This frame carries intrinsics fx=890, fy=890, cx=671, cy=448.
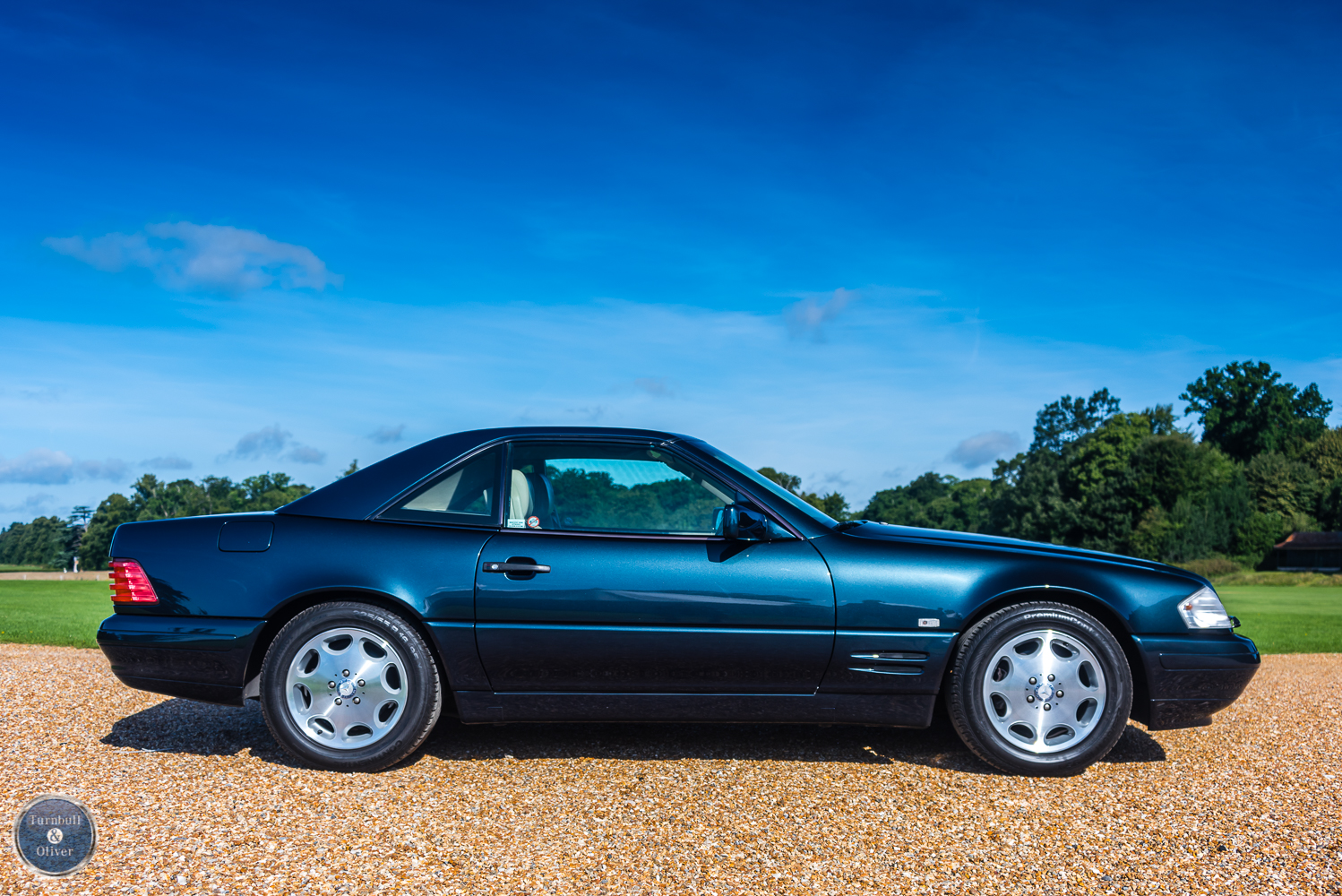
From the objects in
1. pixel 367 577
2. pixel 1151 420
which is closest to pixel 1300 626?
pixel 367 577

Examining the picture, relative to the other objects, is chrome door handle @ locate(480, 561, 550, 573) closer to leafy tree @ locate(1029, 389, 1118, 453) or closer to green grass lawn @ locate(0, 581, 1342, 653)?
green grass lawn @ locate(0, 581, 1342, 653)

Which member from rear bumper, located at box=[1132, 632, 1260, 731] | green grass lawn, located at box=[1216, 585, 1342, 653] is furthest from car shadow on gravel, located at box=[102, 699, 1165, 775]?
green grass lawn, located at box=[1216, 585, 1342, 653]

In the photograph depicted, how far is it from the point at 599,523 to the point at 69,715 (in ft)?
10.5

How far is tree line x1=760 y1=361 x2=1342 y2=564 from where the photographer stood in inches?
2242

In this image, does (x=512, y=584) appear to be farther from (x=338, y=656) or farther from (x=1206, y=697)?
(x=1206, y=697)

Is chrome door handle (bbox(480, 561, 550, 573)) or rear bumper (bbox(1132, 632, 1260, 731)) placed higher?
chrome door handle (bbox(480, 561, 550, 573))

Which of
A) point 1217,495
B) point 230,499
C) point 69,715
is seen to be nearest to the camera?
point 69,715

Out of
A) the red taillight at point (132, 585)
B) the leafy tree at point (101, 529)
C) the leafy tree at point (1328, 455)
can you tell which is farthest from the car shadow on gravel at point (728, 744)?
the leafy tree at point (101, 529)

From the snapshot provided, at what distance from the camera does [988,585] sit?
151 inches

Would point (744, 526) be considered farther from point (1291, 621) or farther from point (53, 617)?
point (1291, 621)

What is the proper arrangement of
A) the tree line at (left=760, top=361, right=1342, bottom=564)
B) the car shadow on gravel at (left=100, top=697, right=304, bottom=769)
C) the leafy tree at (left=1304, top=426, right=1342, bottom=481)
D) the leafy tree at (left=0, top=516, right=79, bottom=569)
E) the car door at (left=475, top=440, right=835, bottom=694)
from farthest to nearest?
the leafy tree at (left=0, top=516, right=79, bottom=569), the leafy tree at (left=1304, top=426, right=1342, bottom=481), the tree line at (left=760, top=361, right=1342, bottom=564), the car shadow on gravel at (left=100, top=697, right=304, bottom=769), the car door at (left=475, top=440, right=835, bottom=694)

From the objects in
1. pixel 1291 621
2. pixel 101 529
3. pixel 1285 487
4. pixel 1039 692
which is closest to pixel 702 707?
pixel 1039 692

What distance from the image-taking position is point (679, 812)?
3246 millimetres

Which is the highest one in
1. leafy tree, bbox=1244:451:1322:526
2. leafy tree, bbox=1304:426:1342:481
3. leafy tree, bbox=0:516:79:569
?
leafy tree, bbox=1304:426:1342:481
